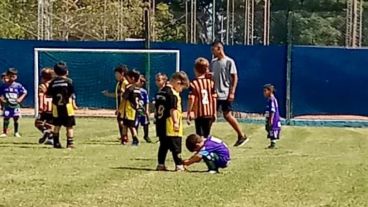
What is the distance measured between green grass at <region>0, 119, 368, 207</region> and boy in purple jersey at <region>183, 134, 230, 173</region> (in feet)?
0.56

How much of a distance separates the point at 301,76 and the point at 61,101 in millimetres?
13834

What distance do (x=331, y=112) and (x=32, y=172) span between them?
17753 millimetres

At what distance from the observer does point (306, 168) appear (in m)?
13.5

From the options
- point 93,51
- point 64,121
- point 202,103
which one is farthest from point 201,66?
point 93,51

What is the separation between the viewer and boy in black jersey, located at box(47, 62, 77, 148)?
16.4m

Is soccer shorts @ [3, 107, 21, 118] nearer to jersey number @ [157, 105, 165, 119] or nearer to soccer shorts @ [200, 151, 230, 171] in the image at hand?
jersey number @ [157, 105, 165, 119]

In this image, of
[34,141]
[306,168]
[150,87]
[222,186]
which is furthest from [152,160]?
[150,87]

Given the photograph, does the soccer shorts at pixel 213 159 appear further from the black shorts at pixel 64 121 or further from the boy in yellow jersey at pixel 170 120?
the black shorts at pixel 64 121

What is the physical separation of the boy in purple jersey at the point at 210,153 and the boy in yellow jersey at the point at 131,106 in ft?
16.8

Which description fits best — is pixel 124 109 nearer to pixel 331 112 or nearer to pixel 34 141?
pixel 34 141

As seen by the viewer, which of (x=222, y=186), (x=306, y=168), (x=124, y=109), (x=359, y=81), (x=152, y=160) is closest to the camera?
(x=222, y=186)

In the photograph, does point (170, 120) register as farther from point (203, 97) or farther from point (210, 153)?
point (203, 97)

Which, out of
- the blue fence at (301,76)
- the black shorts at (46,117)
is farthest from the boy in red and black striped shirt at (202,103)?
the blue fence at (301,76)

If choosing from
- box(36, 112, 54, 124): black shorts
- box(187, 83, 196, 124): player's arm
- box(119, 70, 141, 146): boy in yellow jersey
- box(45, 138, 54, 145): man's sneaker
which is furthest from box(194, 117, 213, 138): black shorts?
box(36, 112, 54, 124): black shorts
